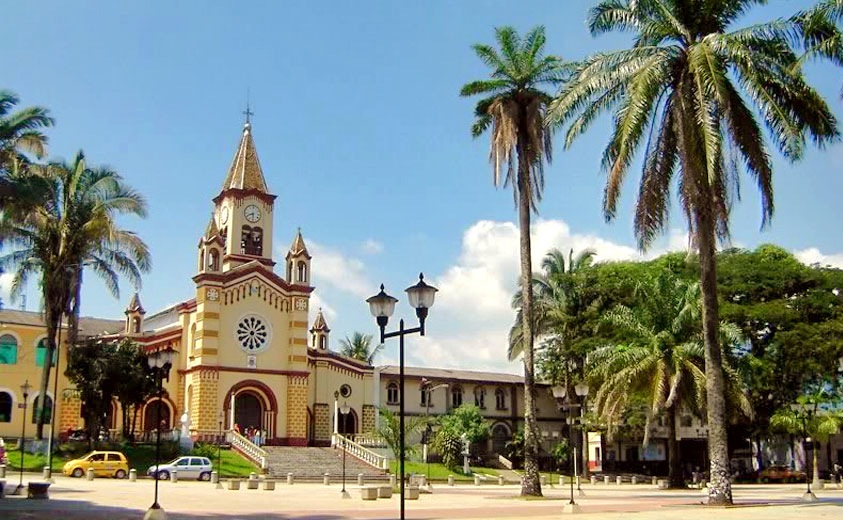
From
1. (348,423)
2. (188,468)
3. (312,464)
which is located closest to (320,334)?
(348,423)

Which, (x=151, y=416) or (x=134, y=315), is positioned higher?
(x=134, y=315)

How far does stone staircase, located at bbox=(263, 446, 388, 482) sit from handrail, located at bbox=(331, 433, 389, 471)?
0.34 meters

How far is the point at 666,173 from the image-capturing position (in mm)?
25578

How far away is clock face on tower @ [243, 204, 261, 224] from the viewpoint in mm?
61300

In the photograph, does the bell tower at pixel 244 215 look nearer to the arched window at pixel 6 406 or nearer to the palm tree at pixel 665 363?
the arched window at pixel 6 406

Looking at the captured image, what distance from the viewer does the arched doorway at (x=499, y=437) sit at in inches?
2698

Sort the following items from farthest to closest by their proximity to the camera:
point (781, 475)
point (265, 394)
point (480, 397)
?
point (480, 397), point (265, 394), point (781, 475)

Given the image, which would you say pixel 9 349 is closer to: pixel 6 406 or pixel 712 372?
pixel 6 406

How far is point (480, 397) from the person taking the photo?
69.8 metres

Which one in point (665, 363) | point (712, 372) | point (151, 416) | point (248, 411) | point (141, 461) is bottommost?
point (141, 461)

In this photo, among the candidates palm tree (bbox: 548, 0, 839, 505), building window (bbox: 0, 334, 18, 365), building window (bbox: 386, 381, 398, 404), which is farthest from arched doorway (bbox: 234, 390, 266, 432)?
palm tree (bbox: 548, 0, 839, 505)

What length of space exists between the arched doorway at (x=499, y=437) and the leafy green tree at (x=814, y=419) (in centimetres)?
2435

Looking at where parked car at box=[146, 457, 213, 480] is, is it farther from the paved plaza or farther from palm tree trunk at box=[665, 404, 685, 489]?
palm tree trunk at box=[665, 404, 685, 489]

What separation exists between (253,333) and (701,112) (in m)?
39.7
